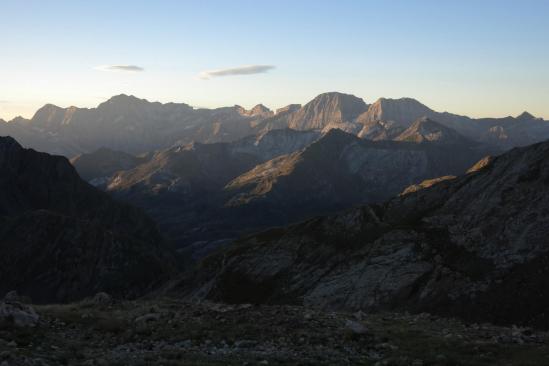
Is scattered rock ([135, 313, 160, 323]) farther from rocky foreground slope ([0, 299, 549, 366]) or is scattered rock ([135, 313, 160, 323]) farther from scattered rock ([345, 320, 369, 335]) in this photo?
scattered rock ([345, 320, 369, 335])

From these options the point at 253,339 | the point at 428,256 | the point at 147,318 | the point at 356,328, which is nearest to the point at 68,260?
the point at 428,256

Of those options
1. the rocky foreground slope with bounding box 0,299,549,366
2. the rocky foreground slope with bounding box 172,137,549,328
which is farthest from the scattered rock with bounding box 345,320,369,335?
the rocky foreground slope with bounding box 172,137,549,328

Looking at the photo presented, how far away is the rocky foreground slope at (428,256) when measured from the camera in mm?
51656

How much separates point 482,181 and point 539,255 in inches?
894

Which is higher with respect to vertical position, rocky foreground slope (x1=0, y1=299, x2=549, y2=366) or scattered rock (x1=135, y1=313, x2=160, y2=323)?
rocky foreground slope (x1=0, y1=299, x2=549, y2=366)

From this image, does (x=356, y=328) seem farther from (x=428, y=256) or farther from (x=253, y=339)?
(x=428, y=256)

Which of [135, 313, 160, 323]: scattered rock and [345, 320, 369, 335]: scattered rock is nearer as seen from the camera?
[345, 320, 369, 335]: scattered rock

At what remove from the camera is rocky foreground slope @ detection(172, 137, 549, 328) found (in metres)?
51.7

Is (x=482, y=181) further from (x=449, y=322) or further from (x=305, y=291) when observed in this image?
(x=449, y=322)

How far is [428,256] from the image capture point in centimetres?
6272

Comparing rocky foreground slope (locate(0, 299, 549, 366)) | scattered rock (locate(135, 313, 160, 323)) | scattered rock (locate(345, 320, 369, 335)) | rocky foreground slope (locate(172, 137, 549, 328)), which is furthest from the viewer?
rocky foreground slope (locate(172, 137, 549, 328))

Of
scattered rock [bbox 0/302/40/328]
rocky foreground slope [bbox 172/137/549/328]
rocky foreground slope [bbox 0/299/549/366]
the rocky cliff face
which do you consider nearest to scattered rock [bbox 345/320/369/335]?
rocky foreground slope [bbox 0/299/549/366]

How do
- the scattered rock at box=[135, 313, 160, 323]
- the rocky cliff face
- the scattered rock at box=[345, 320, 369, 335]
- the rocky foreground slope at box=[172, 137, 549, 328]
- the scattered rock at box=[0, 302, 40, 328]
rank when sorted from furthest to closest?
the rocky cliff face < the rocky foreground slope at box=[172, 137, 549, 328] < the scattered rock at box=[135, 313, 160, 323] < the scattered rock at box=[0, 302, 40, 328] < the scattered rock at box=[345, 320, 369, 335]

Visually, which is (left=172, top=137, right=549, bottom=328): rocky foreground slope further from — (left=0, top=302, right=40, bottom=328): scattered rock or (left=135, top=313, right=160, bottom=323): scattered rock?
(left=0, top=302, right=40, bottom=328): scattered rock
